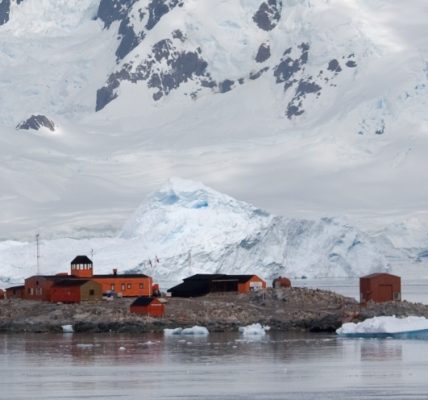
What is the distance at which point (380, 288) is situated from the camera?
104 metres

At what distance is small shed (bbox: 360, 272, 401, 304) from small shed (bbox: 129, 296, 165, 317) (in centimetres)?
1146

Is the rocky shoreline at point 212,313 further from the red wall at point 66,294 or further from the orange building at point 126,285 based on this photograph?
the orange building at point 126,285

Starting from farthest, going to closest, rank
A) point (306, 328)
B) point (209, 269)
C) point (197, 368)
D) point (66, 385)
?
point (209, 269) → point (306, 328) → point (197, 368) → point (66, 385)

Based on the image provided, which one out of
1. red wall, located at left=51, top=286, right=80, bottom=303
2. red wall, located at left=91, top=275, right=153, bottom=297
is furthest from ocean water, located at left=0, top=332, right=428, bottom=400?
red wall, located at left=91, top=275, right=153, bottom=297

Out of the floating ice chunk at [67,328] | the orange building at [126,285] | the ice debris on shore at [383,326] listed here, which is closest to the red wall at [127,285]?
the orange building at [126,285]

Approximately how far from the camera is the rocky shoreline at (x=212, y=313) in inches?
3880

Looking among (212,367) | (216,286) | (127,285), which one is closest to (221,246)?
(216,286)

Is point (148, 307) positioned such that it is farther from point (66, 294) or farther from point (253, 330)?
point (253, 330)

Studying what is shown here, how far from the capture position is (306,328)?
9862 centimetres

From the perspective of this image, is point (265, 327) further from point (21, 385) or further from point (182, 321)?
point (21, 385)

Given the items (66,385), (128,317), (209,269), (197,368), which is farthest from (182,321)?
(209,269)

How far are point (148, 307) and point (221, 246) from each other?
77.5 meters

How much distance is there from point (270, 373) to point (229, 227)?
349 feet

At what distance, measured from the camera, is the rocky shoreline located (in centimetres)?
9856
